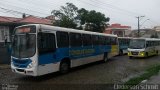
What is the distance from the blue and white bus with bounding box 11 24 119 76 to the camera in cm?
1142

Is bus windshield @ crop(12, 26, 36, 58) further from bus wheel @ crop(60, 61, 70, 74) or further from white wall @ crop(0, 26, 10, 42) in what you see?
white wall @ crop(0, 26, 10, 42)

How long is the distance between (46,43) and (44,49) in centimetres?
38

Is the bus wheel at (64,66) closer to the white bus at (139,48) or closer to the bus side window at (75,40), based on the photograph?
the bus side window at (75,40)

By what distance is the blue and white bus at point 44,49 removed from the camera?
11.4 meters

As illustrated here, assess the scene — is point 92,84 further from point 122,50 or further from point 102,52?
point 122,50

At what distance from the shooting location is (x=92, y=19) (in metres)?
46.3

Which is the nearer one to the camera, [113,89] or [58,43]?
[113,89]

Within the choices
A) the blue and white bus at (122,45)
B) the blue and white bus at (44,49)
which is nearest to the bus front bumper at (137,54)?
the blue and white bus at (122,45)

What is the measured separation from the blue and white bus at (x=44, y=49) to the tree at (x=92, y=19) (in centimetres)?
2999

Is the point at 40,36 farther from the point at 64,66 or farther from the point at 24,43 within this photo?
the point at 64,66

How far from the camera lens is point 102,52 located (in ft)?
67.5

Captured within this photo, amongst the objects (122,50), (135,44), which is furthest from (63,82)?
(122,50)

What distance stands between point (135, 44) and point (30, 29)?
59.5ft

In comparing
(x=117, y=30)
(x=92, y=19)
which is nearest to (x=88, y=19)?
(x=92, y=19)
